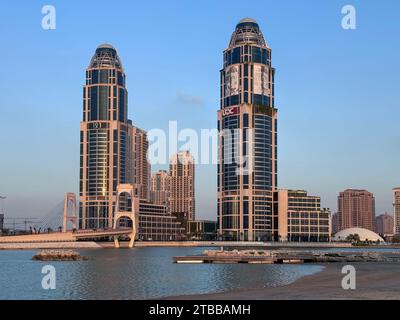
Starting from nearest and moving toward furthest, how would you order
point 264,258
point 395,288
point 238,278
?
1. point 395,288
2. point 238,278
3. point 264,258

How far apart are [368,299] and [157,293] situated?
88.6 ft

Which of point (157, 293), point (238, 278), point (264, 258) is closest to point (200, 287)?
point (157, 293)

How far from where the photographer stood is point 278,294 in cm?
6269
